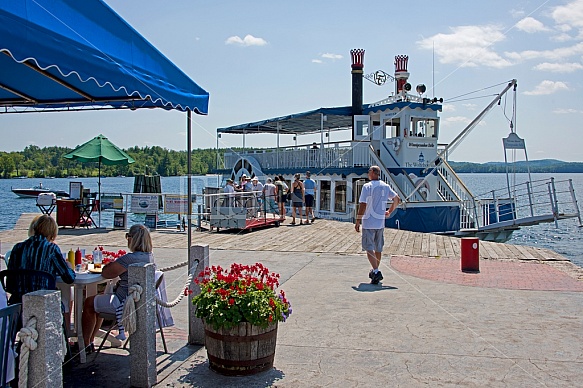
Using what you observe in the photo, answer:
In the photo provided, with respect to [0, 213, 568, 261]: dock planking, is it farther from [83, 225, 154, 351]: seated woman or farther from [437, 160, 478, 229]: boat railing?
[83, 225, 154, 351]: seated woman

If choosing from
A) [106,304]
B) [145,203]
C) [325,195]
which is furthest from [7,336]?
[325,195]

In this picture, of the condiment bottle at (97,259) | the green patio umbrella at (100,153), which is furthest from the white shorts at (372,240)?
the green patio umbrella at (100,153)

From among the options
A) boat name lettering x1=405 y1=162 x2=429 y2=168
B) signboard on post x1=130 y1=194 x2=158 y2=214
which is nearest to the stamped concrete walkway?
signboard on post x1=130 y1=194 x2=158 y2=214

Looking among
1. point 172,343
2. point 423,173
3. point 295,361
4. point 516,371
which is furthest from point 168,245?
point 423,173

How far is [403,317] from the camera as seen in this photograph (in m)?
6.79

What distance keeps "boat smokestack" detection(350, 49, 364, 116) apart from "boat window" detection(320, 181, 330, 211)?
3.54 m

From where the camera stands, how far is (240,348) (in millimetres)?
4660

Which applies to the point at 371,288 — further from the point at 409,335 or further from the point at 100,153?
the point at 100,153

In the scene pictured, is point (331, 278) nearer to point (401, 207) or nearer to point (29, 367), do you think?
point (29, 367)

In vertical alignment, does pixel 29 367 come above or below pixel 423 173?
below

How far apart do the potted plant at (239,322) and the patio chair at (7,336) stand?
1620mm

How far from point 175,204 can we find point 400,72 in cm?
1448

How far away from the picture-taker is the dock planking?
1239 cm

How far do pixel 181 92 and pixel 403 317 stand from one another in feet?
12.3
